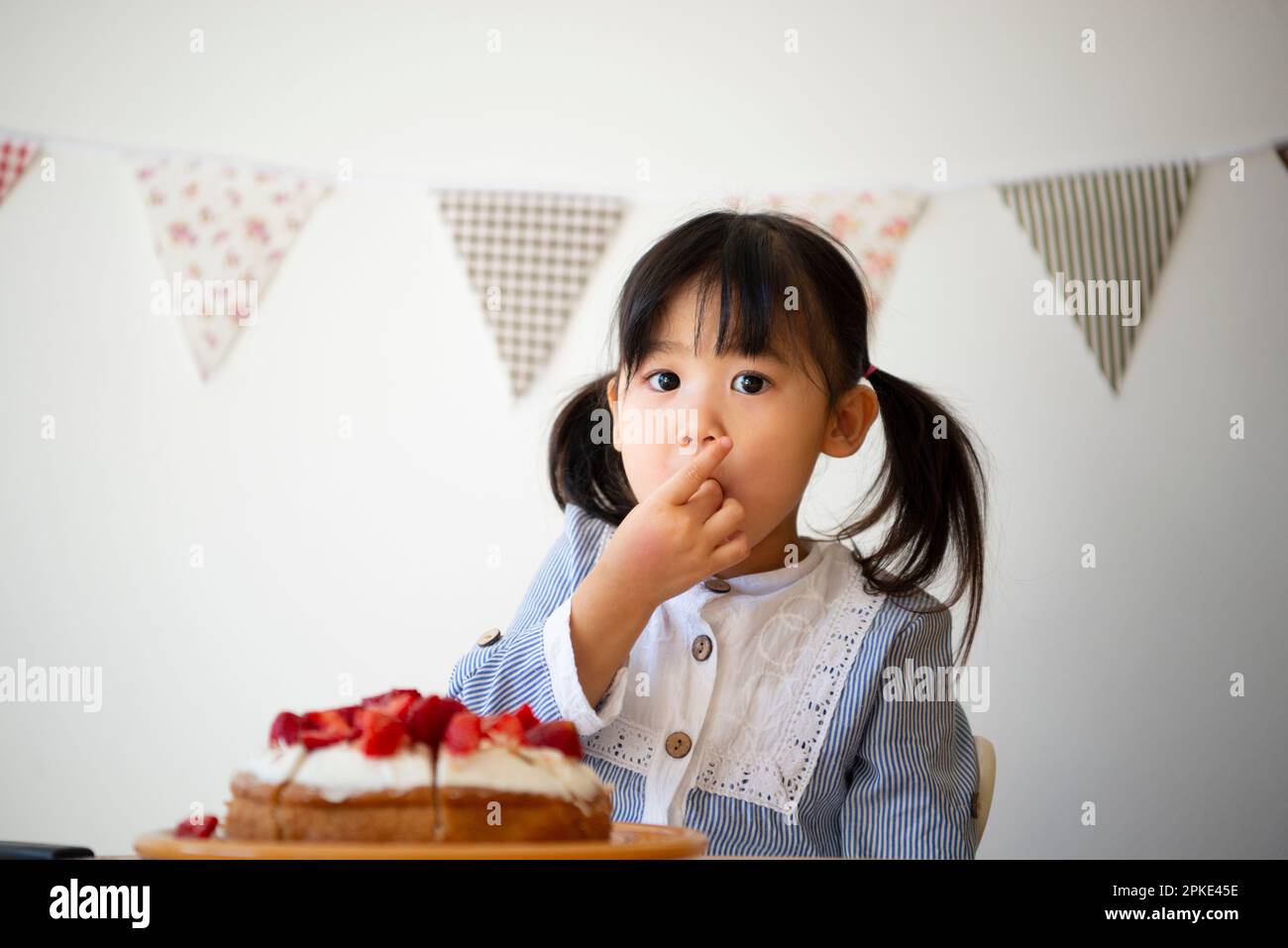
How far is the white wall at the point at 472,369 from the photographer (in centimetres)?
206

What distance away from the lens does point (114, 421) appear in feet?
7.40

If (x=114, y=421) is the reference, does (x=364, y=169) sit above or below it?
above

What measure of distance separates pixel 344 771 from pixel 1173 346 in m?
1.80

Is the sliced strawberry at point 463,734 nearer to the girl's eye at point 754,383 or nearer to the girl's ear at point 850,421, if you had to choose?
the girl's eye at point 754,383

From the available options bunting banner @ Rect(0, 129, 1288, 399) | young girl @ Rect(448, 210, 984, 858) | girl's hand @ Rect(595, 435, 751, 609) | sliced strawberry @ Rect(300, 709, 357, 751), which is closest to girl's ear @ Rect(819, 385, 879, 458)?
young girl @ Rect(448, 210, 984, 858)

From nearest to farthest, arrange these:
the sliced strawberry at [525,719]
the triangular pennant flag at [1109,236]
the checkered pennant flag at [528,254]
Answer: the sliced strawberry at [525,719]
the triangular pennant flag at [1109,236]
the checkered pennant flag at [528,254]

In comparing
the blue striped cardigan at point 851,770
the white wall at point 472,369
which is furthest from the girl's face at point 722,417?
the white wall at point 472,369

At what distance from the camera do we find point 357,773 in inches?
25.2

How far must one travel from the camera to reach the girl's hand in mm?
1013

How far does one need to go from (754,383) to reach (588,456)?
35cm

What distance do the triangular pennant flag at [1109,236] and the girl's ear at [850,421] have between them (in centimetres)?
91

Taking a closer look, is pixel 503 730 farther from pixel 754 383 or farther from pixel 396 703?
pixel 754 383
